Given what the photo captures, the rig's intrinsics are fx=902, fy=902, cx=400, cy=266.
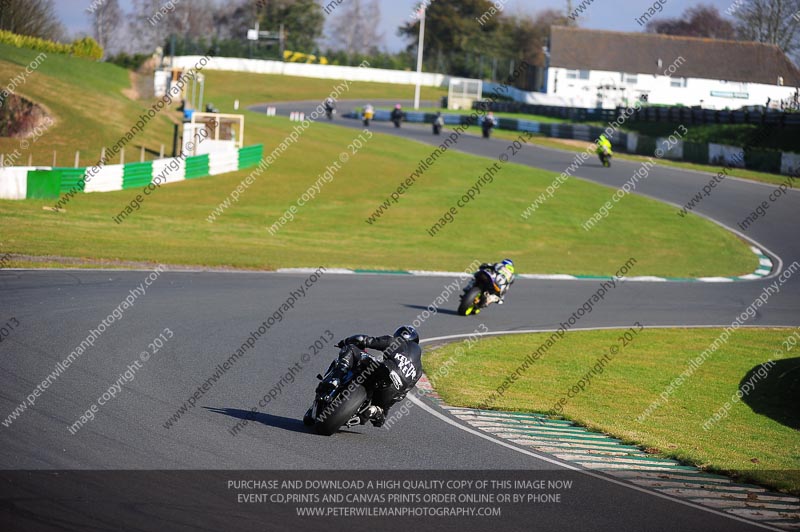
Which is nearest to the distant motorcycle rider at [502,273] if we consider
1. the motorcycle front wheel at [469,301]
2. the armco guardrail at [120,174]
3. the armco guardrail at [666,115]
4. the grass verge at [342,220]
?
the motorcycle front wheel at [469,301]

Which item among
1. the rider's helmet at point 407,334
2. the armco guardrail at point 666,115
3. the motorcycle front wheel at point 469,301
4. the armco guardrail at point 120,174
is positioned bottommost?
the motorcycle front wheel at point 469,301

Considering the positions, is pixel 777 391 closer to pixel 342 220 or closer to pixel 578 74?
pixel 342 220

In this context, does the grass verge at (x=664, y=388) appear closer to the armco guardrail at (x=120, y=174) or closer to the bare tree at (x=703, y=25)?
the armco guardrail at (x=120, y=174)

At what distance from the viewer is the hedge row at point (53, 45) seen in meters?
53.8

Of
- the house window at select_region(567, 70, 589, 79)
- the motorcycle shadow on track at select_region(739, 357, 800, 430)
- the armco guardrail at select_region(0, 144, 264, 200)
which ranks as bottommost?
the motorcycle shadow on track at select_region(739, 357, 800, 430)

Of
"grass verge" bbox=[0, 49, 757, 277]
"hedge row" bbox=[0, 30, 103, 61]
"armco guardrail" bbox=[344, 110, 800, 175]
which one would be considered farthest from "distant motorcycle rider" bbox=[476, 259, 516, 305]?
"hedge row" bbox=[0, 30, 103, 61]

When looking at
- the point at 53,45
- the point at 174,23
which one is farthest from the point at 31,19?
the point at 174,23

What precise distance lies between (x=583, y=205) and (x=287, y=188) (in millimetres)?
12082

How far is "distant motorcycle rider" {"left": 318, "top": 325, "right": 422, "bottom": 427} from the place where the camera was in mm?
9000

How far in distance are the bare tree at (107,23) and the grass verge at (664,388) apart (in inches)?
3480

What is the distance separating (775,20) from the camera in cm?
7406

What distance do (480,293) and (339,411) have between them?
9664mm

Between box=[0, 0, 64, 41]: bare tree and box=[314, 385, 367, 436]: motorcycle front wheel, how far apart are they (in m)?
63.1

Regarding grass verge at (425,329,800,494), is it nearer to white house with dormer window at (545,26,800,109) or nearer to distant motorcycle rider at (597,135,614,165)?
distant motorcycle rider at (597,135,614,165)
